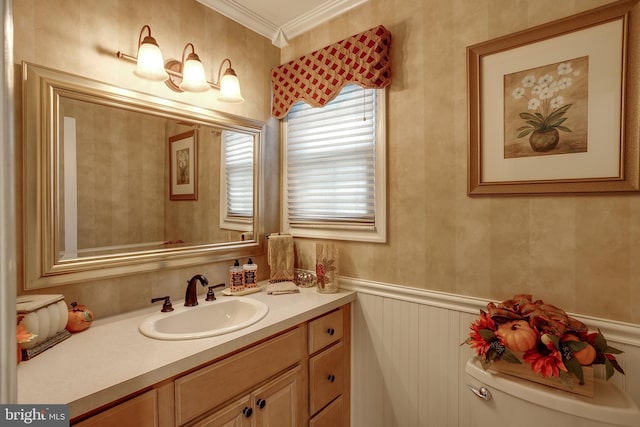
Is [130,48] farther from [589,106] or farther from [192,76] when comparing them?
[589,106]

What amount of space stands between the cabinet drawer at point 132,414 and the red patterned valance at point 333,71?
159 centimetres

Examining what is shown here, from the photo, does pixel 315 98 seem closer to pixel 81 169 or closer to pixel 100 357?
pixel 81 169

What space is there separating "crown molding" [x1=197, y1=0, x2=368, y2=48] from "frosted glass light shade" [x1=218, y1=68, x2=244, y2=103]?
398 mm

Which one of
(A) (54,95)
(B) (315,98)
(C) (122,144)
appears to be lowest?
(C) (122,144)

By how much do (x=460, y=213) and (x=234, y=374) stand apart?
1184 millimetres

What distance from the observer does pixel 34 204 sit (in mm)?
1137

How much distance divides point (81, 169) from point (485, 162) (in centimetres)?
173

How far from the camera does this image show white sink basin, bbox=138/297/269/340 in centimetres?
125

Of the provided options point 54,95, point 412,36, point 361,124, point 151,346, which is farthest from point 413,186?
point 54,95

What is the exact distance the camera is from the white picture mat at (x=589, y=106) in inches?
43.8

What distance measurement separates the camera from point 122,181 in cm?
139

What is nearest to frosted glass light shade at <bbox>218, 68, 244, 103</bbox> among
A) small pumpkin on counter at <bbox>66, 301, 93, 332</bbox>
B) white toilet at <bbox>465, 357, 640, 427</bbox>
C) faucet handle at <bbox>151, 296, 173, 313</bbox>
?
faucet handle at <bbox>151, 296, 173, 313</bbox>

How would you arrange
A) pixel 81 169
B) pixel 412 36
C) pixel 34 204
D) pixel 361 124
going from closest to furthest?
pixel 34 204 → pixel 81 169 → pixel 412 36 → pixel 361 124

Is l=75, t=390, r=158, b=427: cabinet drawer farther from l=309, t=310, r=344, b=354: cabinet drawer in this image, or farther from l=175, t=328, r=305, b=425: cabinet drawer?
l=309, t=310, r=344, b=354: cabinet drawer
